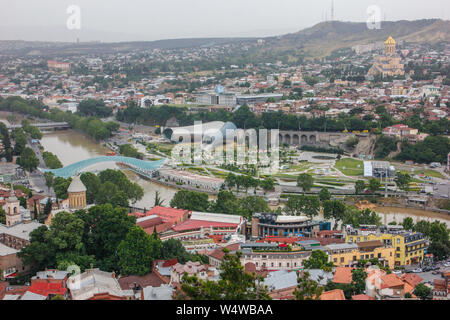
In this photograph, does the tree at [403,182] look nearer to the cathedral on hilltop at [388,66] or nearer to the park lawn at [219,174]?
the park lawn at [219,174]

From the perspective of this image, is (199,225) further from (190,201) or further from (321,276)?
(321,276)

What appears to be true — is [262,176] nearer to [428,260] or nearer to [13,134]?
[428,260]

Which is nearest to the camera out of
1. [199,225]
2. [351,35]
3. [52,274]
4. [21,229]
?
[52,274]

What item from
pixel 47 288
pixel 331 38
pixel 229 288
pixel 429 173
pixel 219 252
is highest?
pixel 331 38

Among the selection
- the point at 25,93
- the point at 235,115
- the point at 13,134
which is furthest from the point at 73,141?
the point at 25,93

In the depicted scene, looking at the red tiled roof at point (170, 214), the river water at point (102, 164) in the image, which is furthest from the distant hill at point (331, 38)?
the red tiled roof at point (170, 214)

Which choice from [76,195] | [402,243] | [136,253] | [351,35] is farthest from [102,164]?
[351,35]
